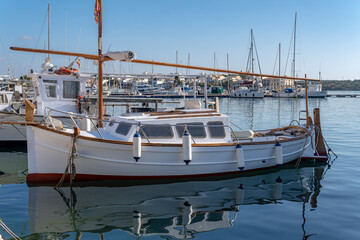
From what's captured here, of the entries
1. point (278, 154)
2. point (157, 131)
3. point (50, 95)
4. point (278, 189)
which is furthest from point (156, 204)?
point (50, 95)

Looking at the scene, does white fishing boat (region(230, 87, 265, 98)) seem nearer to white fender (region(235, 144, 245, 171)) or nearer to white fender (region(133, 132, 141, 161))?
white fender (region(235, 144, 245, 171))

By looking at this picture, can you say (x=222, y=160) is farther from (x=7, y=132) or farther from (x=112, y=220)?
(x=7, y=132)

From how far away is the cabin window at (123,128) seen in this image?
11492mm

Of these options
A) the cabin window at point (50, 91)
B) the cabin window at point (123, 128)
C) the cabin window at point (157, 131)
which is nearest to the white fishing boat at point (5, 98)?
the cabin window at point (50, 91)

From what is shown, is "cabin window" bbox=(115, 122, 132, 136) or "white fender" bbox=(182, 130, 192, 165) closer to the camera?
"white fender" bbox=(182, 130, 192, 165)

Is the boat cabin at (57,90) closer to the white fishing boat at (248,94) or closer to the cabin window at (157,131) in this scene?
the cabin window at (157,131)

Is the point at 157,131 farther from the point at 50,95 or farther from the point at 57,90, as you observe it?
the point at 50,95

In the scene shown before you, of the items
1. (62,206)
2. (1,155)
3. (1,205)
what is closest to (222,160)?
(62,206)

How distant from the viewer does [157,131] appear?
1159 centimetres

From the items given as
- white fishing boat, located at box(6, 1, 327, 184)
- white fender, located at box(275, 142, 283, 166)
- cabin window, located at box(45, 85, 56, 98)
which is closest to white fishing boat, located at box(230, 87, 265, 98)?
cabin window, located at box(45, 85, 56, 98)

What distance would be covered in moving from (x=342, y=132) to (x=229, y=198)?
1904cm

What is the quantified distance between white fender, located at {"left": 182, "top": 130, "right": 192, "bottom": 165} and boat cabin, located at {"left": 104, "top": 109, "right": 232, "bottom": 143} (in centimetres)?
66

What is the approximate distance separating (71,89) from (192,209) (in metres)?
11.9

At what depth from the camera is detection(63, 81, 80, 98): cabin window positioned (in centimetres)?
1895
